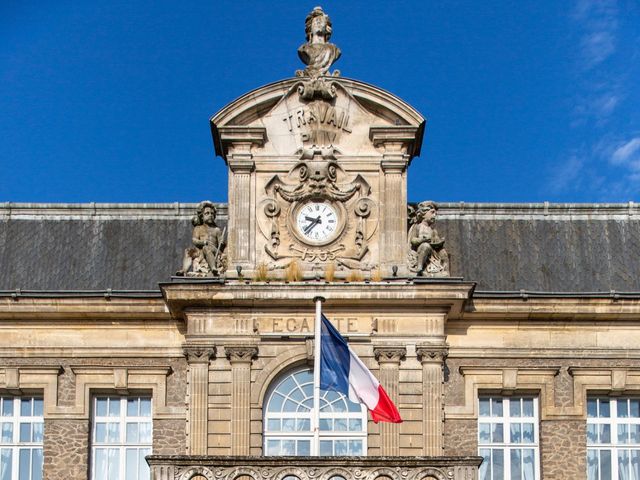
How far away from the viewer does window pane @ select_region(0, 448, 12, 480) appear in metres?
39.2

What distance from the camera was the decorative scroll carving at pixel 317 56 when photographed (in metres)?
39.8

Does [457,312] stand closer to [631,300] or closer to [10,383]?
[631,300]

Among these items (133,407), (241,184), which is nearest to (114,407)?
(133,407)

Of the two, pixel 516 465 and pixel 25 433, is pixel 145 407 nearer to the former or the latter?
pixel 25 433

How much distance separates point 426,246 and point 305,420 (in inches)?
172

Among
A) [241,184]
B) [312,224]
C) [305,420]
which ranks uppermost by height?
[241,184]

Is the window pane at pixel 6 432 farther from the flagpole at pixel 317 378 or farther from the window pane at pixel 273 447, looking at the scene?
the flagpole at pixel 317 378

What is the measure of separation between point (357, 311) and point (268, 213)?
2.81 metres

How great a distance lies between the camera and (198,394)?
3847 cm

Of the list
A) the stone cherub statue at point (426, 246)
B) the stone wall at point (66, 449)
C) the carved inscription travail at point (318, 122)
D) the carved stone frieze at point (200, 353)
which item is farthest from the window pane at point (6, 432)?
the stone cherub statue at point (426, 246)

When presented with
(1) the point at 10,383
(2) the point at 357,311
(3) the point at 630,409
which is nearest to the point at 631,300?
(3) the point at 630,409

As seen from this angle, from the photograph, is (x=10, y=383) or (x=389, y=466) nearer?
(x=389, y=466)

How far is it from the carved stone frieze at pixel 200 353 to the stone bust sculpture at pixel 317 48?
20.5 ft

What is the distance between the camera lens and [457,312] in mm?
39156
